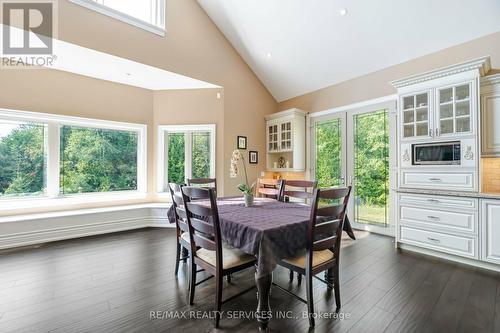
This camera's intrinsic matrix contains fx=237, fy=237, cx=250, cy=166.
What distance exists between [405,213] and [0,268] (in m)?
5.02

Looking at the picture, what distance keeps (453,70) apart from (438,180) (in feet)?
4.45

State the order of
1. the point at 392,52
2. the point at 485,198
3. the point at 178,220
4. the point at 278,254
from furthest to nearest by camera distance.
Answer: the point at 392,52 → the point at 485,198 → the point at 178,220 → the point at 278,254

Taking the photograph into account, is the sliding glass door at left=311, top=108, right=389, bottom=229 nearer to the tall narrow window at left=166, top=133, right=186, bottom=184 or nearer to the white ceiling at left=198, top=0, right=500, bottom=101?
the white ceiling at left=198, top=0, right=500, bottom=101

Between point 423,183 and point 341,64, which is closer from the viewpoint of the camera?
point 423,183

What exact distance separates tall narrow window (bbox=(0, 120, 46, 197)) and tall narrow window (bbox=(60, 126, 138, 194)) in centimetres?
29

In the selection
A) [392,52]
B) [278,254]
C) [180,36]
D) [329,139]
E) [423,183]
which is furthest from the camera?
[329,139]

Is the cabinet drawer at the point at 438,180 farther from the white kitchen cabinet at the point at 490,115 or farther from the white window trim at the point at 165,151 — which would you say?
the white window trim at the point at 165,151

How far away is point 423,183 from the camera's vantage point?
3.17m

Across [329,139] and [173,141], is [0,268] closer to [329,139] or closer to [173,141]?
[173,141]

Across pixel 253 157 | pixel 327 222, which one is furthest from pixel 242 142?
pixel 327 222

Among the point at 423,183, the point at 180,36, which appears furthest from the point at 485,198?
the point at 180,36

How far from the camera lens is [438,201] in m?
2.97

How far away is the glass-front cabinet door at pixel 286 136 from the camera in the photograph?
4996 mm

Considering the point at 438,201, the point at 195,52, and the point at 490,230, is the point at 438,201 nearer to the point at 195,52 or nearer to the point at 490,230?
the point at 490,230
